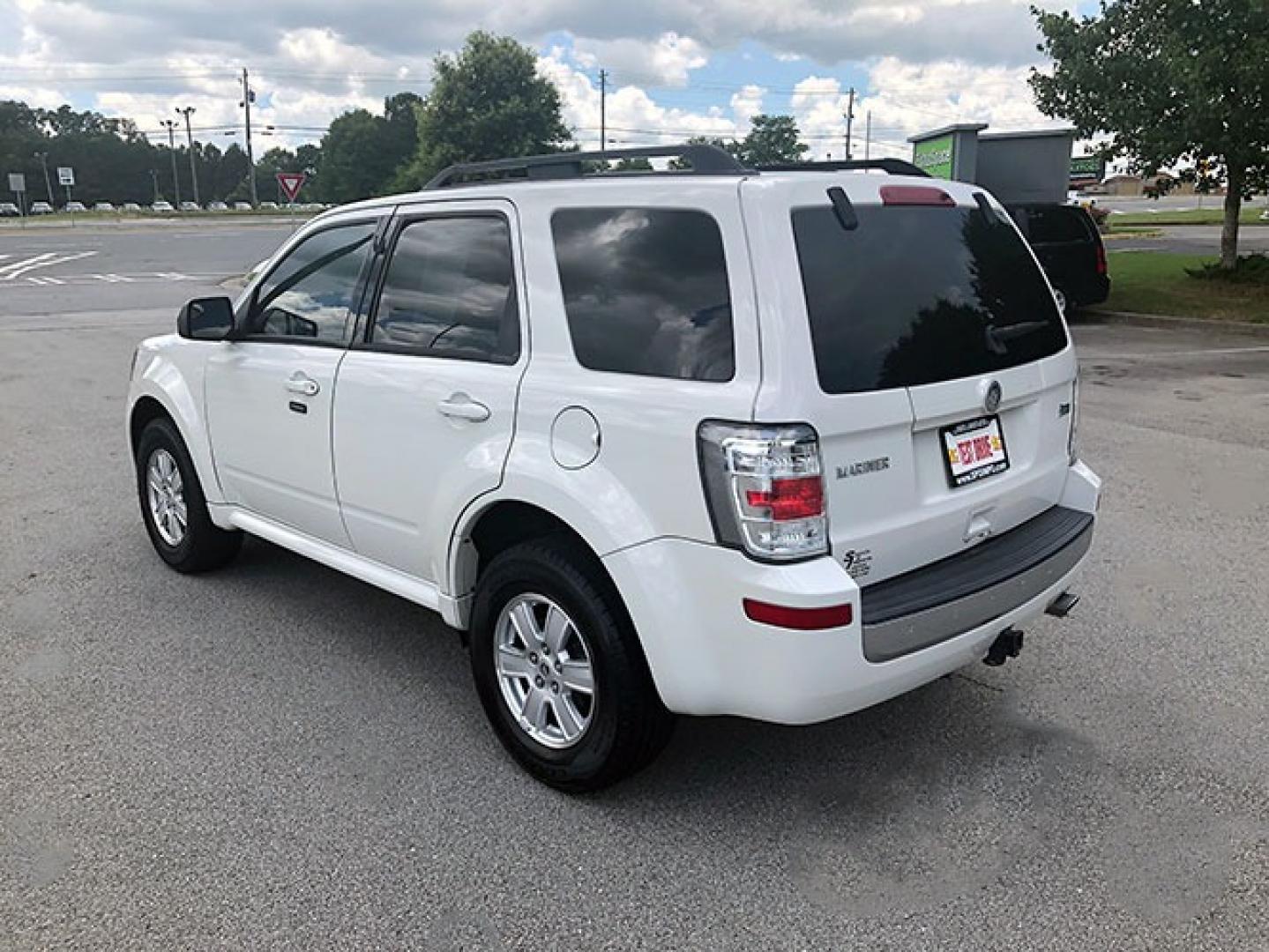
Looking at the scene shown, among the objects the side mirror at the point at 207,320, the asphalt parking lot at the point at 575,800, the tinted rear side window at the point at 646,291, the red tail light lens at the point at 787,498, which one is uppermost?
the tinted rear side window at the point at 646,291

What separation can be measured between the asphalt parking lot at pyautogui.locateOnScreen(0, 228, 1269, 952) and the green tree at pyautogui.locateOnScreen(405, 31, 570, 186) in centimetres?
5089

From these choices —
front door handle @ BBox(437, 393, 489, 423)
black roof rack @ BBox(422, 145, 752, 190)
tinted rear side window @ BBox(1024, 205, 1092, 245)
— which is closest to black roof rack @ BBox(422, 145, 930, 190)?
black roof rack @ BBox(422, 145, 752, 190)

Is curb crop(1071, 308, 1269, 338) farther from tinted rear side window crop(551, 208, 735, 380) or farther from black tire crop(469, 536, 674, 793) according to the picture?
black tire crop(469, 536, 674, 793)

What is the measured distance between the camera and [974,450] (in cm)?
316

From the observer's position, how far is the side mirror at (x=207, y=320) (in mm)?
4473

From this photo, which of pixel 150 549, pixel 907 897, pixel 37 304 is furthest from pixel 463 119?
pixel 907 897

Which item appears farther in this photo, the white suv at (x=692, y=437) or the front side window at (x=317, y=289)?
the front side window at (x=317, y=289)

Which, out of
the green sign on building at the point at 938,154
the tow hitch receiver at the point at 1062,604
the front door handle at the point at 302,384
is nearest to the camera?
the tow hitch receiver at the point at 1062,604

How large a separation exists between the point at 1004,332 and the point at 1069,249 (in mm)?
12763

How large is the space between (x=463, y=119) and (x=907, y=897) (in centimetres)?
5482

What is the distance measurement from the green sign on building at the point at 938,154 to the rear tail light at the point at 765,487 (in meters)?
14.8

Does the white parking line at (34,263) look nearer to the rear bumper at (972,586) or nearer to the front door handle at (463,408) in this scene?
the front door handle at (463,408)

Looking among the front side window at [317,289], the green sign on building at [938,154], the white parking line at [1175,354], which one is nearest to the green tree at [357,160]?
the green sign on building at [938,154]

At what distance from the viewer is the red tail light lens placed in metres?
2.64
